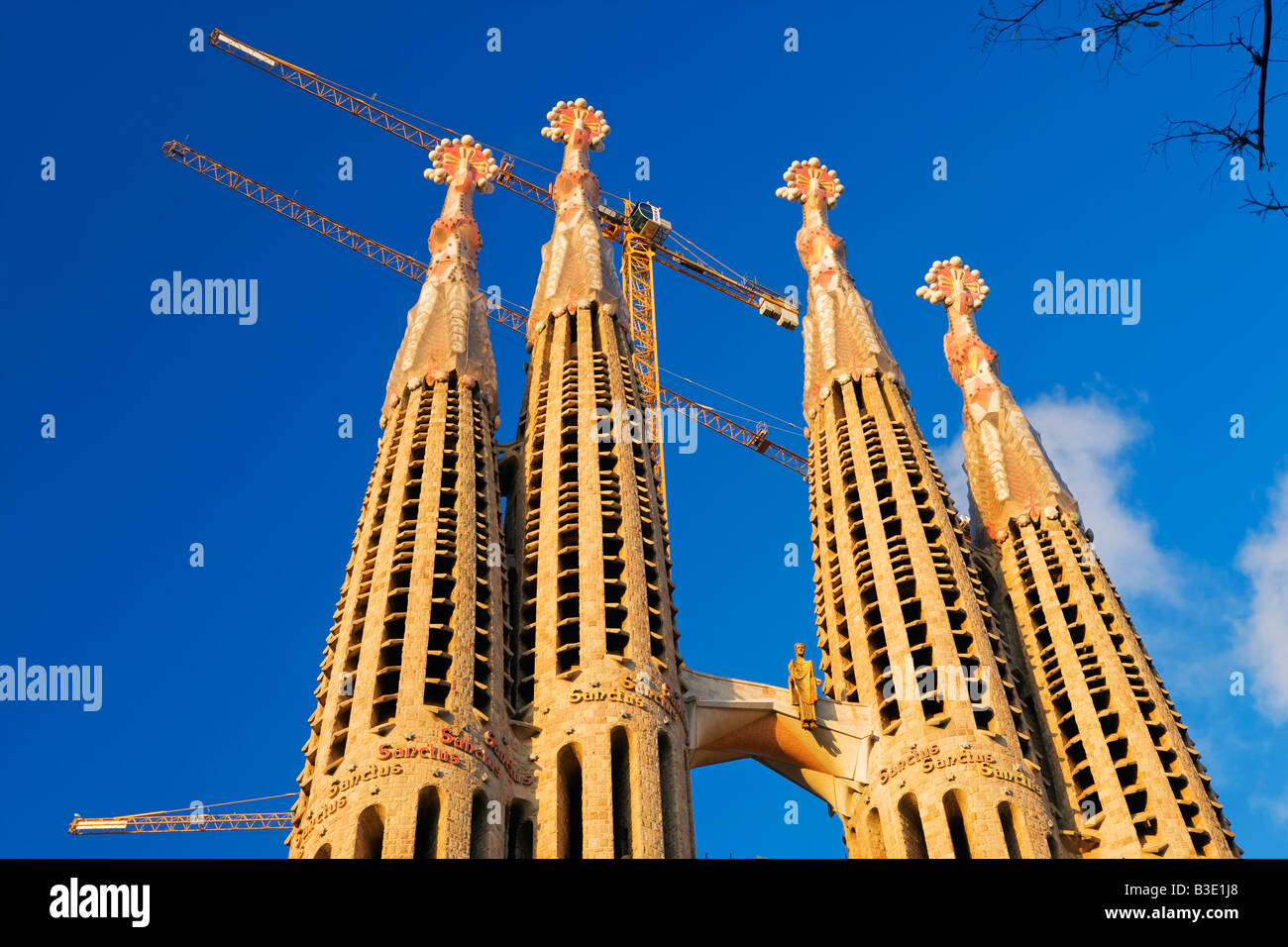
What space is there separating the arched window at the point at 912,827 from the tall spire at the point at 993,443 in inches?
670

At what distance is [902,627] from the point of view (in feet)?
190

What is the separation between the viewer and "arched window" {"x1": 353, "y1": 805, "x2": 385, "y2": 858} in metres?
44.0

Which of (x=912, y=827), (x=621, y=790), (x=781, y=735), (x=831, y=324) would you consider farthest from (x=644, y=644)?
(x=831, y=324)

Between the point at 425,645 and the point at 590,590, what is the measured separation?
268 inches

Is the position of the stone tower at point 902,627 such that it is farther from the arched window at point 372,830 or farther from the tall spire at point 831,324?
the arched window at point 372,830

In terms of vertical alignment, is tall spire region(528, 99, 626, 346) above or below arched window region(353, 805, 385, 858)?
above

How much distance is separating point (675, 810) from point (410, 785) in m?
8.25

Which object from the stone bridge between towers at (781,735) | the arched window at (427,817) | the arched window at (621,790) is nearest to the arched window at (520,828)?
the arched window at (621,790)

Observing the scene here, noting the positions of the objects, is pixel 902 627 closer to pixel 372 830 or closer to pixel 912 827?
pixel 912 827

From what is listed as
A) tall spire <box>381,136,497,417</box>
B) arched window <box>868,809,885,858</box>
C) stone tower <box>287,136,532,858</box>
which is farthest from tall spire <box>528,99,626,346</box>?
arched window <box>868,809,885,858</box>

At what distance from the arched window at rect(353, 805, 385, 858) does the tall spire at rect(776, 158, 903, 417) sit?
3245 centimetres

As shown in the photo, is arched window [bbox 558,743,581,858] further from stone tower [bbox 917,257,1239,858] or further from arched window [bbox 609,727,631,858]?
stone tower [bbox 917,257,1239,858]
